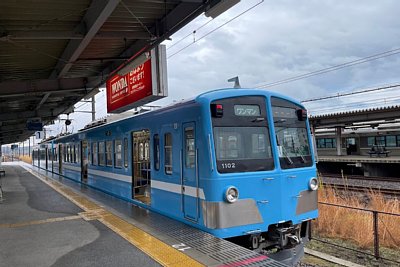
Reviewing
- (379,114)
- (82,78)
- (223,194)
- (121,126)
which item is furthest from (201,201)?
(379,114)

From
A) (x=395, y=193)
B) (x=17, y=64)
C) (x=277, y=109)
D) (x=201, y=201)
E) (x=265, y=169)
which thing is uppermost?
(x=17, y=64)

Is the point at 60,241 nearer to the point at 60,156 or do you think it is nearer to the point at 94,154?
the point at 94,154

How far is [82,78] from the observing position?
12367mm

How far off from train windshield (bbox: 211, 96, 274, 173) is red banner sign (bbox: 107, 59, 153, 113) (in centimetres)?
487

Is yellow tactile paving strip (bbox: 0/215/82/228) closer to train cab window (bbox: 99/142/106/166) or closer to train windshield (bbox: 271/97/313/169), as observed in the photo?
train cab window (bbox: 99/142/106/166)

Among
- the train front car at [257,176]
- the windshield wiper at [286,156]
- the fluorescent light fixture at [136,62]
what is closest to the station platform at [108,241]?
the train front car at [257,176]

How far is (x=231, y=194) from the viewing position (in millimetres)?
5480

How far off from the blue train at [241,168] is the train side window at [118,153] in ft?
9.61

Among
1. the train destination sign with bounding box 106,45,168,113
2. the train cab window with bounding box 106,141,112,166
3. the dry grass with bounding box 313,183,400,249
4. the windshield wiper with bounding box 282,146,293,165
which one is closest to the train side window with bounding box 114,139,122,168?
the train cab window with bounding box 106,141,112,166

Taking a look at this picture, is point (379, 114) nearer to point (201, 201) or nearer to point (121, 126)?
point (121, 126)

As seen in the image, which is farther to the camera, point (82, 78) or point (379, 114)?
point (379, 114)

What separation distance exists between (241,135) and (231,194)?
0.98 m

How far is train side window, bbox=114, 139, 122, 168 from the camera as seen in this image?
10.0 m

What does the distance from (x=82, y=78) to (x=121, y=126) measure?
12.1 ft
